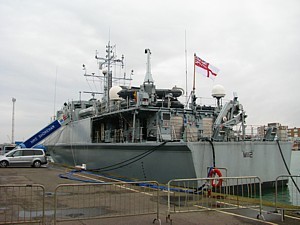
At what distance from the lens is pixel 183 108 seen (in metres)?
17.1

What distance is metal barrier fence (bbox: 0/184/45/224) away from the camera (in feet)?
21.4

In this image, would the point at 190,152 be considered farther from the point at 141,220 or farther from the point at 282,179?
the point at 282,179

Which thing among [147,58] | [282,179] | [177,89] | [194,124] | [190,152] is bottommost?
[282,179]

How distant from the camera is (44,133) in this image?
27.6 m

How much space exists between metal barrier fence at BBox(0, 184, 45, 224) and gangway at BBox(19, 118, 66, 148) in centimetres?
1620

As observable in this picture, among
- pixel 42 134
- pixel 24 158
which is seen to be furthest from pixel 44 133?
pixel 24 158

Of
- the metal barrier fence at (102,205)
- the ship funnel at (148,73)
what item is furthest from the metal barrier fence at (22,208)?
the ship funnel at (148,73)

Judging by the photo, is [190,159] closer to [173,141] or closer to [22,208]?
[173,141]

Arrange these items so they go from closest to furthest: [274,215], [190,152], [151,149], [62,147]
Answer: [274,215]
[190,152]
[151,149]
[62,147]

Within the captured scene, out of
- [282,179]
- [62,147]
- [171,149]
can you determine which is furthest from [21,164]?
[282,179]

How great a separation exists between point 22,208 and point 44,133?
20.2 m

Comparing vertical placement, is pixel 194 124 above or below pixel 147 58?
below

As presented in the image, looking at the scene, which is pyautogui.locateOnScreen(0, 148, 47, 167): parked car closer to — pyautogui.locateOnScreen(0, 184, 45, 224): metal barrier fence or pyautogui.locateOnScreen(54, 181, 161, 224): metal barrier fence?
pyautogui.locateOnScreen(0, 184, 45, 224): metal barrier fence

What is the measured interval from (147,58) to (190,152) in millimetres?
7911
